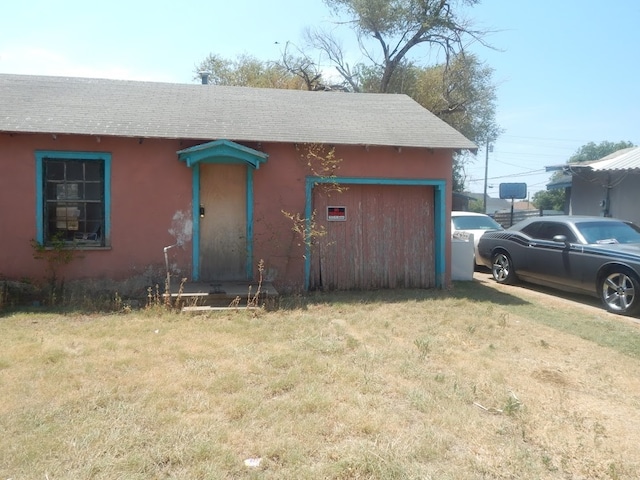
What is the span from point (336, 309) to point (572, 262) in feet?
14.4

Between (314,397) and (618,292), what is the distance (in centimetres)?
612

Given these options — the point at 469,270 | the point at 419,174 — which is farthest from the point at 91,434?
the point at 469,270

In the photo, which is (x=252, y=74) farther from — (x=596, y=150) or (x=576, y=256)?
(x=596, y=150)

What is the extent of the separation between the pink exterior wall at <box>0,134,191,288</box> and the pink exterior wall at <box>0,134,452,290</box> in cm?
2

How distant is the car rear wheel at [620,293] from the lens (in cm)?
755

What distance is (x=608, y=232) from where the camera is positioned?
29.1ft

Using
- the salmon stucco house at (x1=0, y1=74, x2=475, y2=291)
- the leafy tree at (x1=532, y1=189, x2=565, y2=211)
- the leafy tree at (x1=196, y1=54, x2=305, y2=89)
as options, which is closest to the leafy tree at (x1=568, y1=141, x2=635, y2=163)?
the leafy tree at (x1=532, y1=189, x2=565, y2=211)

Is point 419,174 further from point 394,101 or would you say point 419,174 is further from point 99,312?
point 99,312

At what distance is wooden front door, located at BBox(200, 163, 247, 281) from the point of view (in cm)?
882

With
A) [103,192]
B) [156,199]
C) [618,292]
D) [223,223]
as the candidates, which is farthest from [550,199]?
[103,192]

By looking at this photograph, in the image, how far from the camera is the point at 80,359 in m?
5.10

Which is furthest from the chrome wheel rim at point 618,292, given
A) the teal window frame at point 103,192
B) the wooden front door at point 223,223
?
the teal window frame at point 103,192

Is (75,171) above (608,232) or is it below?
above

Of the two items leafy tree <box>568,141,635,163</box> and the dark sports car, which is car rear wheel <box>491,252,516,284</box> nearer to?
the dark sports car
